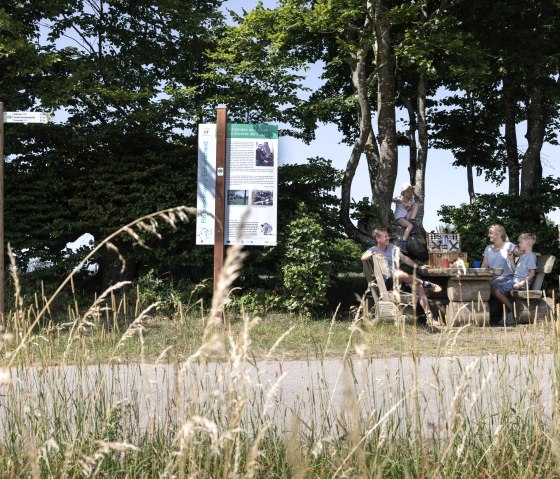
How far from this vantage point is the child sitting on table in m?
11.0

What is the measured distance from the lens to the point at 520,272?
11070 mm

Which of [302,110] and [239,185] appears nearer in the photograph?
[239,185]

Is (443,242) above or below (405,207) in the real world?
below

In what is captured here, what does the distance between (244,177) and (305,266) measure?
1.75 m

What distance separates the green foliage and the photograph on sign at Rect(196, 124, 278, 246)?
2.98 ft

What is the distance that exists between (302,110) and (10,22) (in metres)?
5.32

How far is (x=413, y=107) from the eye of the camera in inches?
859

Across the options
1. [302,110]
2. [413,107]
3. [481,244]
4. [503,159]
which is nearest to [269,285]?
[302,110]

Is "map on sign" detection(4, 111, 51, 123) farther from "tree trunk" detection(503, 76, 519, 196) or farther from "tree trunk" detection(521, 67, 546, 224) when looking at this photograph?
"tree trunk" detection(503, 76, 519, 196)

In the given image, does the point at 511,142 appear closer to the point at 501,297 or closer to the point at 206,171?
the point at 501,297

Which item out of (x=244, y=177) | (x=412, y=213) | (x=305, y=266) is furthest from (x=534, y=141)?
(x=244, y=177)

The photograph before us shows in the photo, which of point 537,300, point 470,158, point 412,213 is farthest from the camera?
point 470,158

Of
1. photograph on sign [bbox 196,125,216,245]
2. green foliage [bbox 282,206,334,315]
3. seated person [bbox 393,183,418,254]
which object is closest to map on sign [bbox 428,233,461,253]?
seated person [bbox 393,183,418,254]

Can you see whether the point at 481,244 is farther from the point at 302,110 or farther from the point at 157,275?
the point at 157,275
